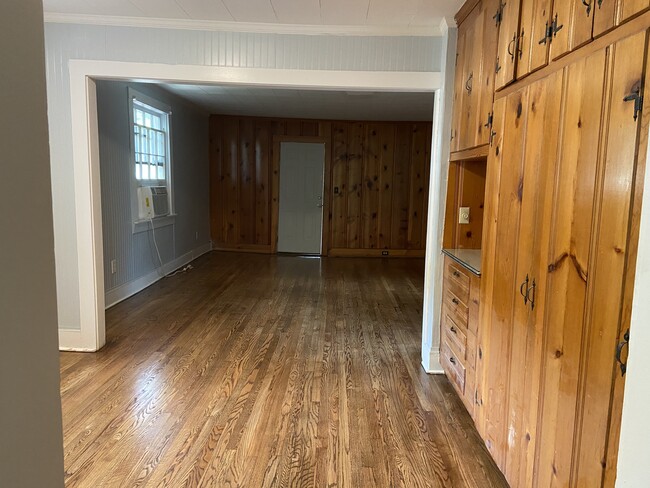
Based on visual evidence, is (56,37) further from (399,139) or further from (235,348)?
(399,139)

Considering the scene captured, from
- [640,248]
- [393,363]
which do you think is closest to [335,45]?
[393,363]

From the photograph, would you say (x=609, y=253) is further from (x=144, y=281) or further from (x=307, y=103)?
(x=307, y=103)

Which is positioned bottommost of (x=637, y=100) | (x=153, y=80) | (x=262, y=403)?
(x=262, y=403)

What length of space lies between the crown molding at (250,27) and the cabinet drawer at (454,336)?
1.84m

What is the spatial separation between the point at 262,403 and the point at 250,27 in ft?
7.66

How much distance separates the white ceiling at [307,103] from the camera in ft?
17.1

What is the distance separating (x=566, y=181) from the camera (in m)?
1.36

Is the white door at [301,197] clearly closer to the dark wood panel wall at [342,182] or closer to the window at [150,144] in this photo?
the dark wood panel wall at [342,182]

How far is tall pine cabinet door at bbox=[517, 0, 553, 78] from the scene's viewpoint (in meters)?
1.57

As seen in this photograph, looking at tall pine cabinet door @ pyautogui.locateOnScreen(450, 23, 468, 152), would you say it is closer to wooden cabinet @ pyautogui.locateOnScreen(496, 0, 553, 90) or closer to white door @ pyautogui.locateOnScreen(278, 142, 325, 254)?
wooden cabinet @ pyautogui.locateOnScreen(496, 0, 553, 90)

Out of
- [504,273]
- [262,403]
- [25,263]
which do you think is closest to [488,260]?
[504,273]

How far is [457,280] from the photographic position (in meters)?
2.60

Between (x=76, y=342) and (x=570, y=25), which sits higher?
(x=570, y=25)

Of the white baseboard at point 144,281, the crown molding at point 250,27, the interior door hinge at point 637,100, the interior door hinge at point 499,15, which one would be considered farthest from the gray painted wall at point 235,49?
the white baseboard at point 144,281
